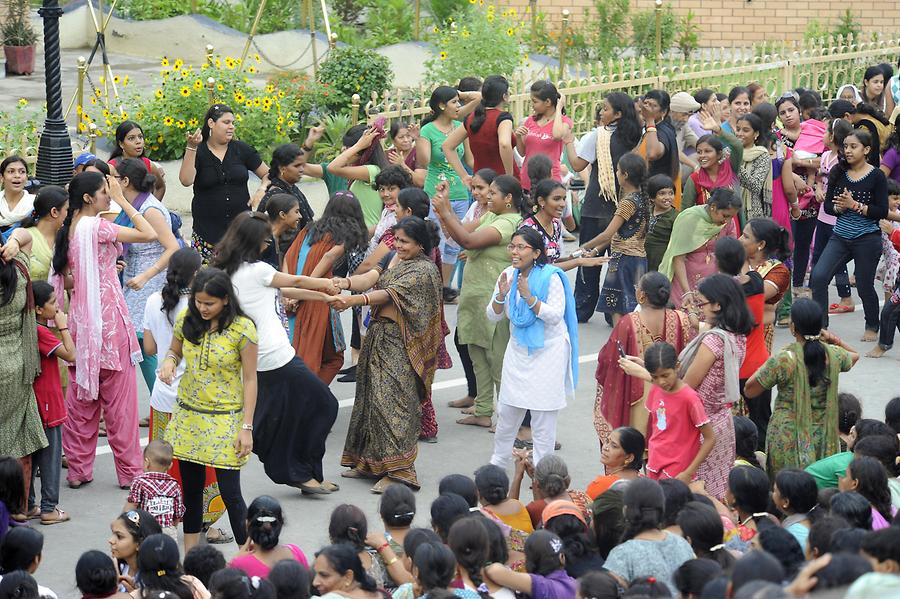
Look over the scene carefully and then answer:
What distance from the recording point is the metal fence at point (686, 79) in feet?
47.6

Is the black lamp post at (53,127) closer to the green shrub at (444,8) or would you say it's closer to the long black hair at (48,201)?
the long black hair at (48,201)

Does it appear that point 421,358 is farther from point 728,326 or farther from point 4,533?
point 4,533

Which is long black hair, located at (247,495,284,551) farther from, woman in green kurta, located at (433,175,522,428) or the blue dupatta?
woman in green kurta, located at (433,175,522,428)

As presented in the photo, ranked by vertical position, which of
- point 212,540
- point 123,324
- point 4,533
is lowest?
point 212,540

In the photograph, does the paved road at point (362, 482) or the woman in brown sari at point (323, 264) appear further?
the woman in brown sari at point (323, 264)

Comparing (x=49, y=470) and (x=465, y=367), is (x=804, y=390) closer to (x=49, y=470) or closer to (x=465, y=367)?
(x=465, y=367)

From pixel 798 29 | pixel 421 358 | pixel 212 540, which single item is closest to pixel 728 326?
pixel 421 358

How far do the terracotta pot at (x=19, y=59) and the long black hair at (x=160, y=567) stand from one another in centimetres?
1543

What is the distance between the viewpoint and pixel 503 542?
546 cm

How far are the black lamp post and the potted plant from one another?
839cm

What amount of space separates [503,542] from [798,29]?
65.9 feet

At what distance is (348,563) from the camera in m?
5.25

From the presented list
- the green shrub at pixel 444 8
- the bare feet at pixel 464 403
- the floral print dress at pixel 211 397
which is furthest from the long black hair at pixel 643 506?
the green shrub at pixel 444 8

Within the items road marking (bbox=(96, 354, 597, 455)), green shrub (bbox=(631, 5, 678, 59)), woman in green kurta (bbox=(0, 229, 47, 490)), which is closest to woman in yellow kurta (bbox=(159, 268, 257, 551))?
woman in green kurta (bbox=(0, 229, 47, 490))
